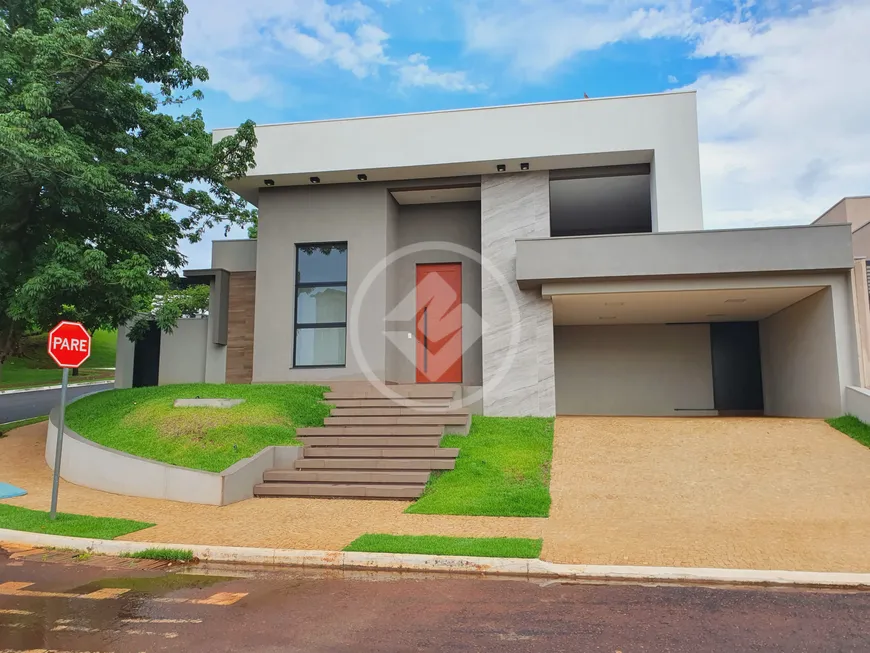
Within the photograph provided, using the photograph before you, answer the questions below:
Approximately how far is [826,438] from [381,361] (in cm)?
912

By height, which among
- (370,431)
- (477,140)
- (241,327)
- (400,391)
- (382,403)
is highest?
(477,140)

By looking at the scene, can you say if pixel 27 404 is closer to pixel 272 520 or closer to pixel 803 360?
pixel 272 520

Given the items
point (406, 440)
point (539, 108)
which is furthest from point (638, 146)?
point (406, 440)

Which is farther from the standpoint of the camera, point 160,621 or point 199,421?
point 199,421

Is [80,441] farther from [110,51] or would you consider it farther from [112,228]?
[110,51]

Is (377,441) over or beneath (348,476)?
over

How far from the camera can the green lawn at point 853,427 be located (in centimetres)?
1152

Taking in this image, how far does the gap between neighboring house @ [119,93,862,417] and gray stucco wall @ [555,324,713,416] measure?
0.13ft

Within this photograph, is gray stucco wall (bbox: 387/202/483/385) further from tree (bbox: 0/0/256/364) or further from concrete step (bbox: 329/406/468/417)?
tree (bbox: 0/0/256/364)

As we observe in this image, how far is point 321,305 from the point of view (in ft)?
53.7

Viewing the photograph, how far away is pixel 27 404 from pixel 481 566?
2500cm

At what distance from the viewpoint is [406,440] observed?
1191 centimetres

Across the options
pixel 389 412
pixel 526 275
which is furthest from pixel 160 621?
pixel 526 275

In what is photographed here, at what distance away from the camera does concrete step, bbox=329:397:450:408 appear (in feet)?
45.1
